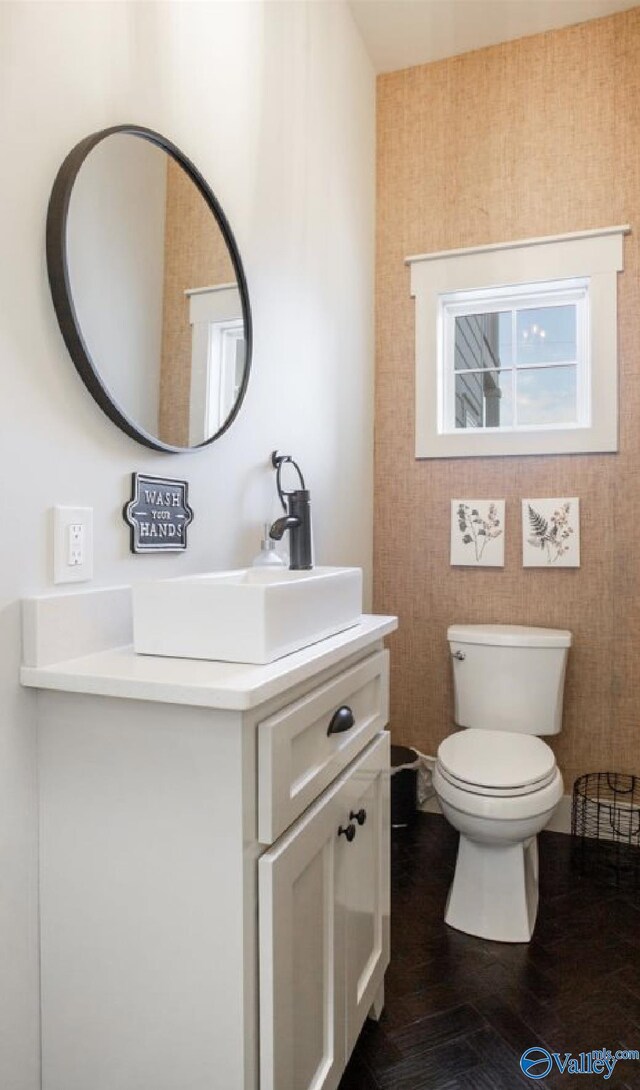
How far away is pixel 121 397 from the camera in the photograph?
3.90 feet

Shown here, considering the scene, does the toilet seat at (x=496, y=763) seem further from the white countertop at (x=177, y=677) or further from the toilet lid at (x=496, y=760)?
the white countertop at (x=177, y=677)

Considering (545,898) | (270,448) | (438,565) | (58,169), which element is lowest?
(545,898)

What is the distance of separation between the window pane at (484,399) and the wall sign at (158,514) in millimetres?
1609

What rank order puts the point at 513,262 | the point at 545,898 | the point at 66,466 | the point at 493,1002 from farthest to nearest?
the point at 513,262 → the point at 545,898 → the point at 493,1002 → the point at 66,466

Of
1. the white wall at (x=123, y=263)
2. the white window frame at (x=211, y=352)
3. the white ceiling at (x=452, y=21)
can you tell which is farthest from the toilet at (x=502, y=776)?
the white ceiling at (x=452, y=21)

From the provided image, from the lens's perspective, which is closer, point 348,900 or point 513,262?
point 348,900

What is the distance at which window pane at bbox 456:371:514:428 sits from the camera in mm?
2648

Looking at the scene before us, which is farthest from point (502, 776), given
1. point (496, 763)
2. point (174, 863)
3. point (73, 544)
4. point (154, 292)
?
point (154, 292)

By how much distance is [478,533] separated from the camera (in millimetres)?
2578

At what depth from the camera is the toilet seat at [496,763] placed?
178cm

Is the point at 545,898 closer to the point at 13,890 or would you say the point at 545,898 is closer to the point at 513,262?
the point at 13,890

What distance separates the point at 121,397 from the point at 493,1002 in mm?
1666

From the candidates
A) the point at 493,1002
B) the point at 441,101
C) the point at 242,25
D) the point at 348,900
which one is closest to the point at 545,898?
the point at 493,1002

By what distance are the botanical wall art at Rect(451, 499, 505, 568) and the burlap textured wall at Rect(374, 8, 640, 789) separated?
3 centimetres
